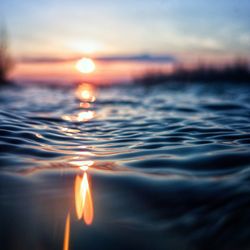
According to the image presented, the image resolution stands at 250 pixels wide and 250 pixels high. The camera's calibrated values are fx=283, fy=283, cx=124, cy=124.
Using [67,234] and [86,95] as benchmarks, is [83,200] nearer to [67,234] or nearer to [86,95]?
[67,234]

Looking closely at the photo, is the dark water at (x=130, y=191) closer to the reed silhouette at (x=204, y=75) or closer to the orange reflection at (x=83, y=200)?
the orange reflection at (x=83, y=200)

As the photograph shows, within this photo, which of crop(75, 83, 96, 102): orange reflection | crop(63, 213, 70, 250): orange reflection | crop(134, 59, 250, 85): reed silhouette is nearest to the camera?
crop(63, 213, 70, 250): orange reflection

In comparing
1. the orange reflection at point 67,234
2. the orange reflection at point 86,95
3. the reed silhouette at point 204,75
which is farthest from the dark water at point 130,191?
the reed silhouette at point 204,75

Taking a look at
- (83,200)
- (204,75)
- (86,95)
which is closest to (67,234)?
(83,200)

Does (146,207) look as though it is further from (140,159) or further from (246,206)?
(140,159)

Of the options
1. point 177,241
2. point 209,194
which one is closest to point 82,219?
point 177,241

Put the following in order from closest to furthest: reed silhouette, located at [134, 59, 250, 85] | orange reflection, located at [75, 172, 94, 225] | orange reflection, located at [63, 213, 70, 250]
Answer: orange reflection, located at [63, 213, 70, 250] < orange reflection, located at [75, 172, 94, 225] < reed silhouette, located at [134, 59, 250, 85]

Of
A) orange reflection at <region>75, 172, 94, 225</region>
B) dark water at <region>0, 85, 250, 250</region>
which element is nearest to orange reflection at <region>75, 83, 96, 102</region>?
dark water at <region>0, 85, 250, 250</region>

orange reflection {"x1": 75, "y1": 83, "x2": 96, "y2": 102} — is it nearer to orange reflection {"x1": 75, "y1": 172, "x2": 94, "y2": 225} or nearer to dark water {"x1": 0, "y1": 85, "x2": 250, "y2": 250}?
dark water {"x1": 0, "y1": 85, "x2": 250, "y2": 250}

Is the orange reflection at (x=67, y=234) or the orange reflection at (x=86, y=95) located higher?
the orange reflection at (x=86, y=95)
